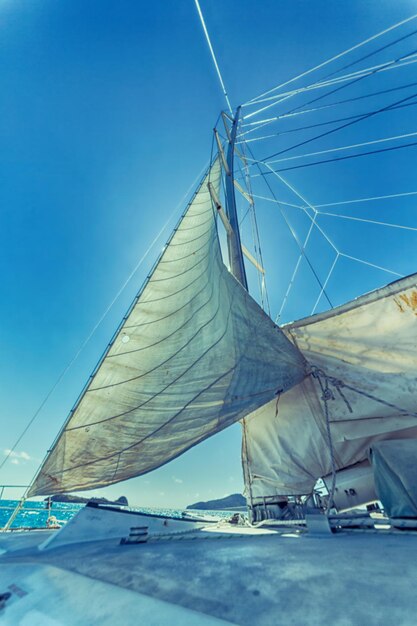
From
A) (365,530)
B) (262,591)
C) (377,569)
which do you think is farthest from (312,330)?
(262,591)

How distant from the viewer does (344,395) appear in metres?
5.73

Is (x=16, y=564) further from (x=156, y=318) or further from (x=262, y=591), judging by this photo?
(x=156, y=318)

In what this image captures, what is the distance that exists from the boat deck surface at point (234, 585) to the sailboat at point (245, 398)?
76 centimetres

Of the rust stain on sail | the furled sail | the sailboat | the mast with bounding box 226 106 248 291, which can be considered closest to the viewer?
the sailboat

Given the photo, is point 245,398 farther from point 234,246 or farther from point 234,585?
point 234,246

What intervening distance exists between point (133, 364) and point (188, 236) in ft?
9.26

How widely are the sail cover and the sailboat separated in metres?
0.02

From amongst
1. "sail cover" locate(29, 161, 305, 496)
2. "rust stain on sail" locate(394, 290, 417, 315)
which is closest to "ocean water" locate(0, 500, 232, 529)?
"sail cover" locate(29, 161, 305, 496)

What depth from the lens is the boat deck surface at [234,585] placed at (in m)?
0.97

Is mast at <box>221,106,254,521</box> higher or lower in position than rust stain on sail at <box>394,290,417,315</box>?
higher

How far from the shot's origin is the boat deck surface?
97cm

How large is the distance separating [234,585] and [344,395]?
5.26 meters

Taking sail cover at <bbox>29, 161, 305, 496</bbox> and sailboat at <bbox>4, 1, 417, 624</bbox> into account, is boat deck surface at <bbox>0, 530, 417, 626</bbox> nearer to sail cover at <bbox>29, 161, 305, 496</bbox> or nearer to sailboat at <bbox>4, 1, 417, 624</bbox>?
sailboat at <bbox>4, 1, 417, 624</bbox>

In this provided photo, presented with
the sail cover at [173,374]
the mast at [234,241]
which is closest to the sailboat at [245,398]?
the sail cover at [173,374]
